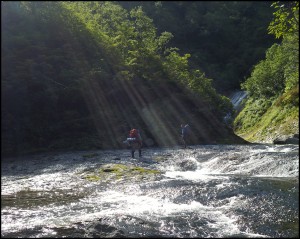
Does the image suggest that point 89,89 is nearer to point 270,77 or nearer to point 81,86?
point 81,86

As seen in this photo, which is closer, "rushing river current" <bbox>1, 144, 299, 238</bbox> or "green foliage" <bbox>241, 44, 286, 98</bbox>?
"rushing river current" <bbox>1, 144, 299, 238</bbox>

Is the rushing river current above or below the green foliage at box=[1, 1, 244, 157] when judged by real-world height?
below

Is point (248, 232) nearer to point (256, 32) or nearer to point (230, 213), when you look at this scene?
point (230, 213)

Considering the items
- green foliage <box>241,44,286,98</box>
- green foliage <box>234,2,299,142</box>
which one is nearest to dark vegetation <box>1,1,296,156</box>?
green foliage <box>234,2,299,142</box>

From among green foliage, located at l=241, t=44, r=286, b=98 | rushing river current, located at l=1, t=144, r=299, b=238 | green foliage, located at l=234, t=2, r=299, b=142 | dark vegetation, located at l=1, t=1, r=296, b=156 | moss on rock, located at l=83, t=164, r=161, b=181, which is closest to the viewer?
rushing river current, located at l=1, t=144, r=299, b=238

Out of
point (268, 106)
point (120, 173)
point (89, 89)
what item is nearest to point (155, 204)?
point (120, 173)

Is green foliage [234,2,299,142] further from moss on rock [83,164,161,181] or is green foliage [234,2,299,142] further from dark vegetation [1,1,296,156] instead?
moss on rock [83,164,161,181]

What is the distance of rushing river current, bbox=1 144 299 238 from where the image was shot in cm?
1045

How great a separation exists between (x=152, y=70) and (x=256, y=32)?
183 ft

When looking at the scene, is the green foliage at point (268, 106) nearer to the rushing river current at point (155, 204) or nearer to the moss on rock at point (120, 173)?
the rushing river current at point (155, 204)

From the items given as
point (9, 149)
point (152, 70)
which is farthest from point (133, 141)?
point (152, 70)

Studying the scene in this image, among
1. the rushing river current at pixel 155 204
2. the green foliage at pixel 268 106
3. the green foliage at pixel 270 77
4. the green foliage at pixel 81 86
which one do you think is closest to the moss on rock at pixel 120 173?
the rushing river current at pixel 155 204

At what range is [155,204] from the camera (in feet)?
44.9

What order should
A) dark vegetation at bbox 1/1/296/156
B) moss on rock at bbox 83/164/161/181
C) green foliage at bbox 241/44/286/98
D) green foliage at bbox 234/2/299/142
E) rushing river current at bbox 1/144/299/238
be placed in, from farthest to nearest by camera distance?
green foliage at bbox 241/44/286/98 → green foliage at bbox 234/2/299/142 → dark vegetation at bbox 1/1/296/156 → moss on rock at bbox 83/164/161/181 → rushing river current at bbox 1/144/299/238
